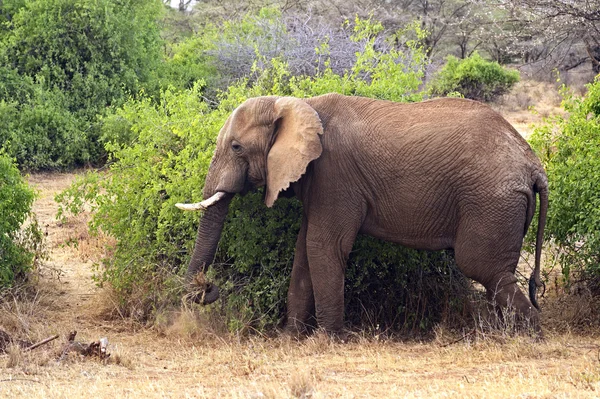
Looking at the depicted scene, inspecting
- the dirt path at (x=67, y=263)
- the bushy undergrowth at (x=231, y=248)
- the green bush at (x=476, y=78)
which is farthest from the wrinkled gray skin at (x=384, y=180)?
the green bush at (x=476, y=78)

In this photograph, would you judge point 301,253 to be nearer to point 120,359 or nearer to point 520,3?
point 120,359

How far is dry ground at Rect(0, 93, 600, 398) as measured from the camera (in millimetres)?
6082

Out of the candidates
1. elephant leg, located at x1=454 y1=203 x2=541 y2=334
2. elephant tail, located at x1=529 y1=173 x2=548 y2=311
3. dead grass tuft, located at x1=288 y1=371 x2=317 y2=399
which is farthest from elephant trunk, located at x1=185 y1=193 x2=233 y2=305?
elephant tail, located at x1=529 y1=173 x2=548 y2=311

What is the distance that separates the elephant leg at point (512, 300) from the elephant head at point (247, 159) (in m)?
1.76

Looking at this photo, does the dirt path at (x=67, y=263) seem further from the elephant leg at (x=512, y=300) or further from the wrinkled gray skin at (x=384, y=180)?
the elephant leg at (x=512, y=300)

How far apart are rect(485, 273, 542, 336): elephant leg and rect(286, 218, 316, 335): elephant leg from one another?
1.56 metres

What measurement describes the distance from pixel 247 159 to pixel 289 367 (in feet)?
6.23

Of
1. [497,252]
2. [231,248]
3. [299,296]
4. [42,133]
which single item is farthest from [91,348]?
[42,133]

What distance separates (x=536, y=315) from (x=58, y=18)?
11755mm

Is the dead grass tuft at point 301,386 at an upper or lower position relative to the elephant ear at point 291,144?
lower

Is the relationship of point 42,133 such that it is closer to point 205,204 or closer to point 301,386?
point 205,204

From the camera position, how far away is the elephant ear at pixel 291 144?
7656 millimetres

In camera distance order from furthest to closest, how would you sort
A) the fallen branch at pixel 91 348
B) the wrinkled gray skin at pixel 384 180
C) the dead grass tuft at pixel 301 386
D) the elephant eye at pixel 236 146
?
the elephant eye at pixel 236 146
the wrinkled gray skin at pixel 384 180
the fallen branch at pixel 91 348
the dead grass tuft at pixel 301 386

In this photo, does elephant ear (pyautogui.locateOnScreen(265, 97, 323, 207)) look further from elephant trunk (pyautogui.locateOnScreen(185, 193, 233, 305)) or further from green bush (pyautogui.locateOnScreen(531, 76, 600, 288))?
green bush (pyautogui.locateOnScreen(531, 76, 600, 288))
